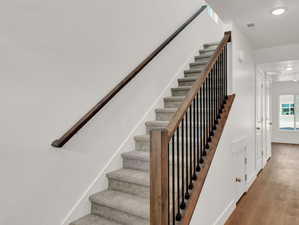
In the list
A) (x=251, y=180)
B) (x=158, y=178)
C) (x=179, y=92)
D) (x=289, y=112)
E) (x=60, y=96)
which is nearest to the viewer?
(x=158, y=178)

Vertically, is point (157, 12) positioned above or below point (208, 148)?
above

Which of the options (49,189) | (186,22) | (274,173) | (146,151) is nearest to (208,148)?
(146,151)

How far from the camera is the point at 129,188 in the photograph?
2191 millimetres

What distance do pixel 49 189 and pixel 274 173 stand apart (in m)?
4.56

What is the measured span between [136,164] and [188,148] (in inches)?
23.8

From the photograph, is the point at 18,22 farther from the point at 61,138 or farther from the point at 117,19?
the point at 117,19

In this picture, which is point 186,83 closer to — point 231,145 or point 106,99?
point 231,145

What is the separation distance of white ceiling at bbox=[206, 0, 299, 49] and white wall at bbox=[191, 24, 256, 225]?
169 millimetres

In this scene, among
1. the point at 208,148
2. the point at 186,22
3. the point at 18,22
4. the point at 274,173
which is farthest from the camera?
the point at 274,173

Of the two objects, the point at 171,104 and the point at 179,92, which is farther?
the point at 179,92

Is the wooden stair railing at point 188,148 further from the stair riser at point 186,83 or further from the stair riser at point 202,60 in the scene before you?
the stair riser at point 202,60

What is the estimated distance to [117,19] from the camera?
2475 millimetres

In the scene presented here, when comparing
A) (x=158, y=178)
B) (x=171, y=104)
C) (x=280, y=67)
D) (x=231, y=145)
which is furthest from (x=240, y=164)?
(x=280, y=67)

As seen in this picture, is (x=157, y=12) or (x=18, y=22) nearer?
(x=18, y=22)
